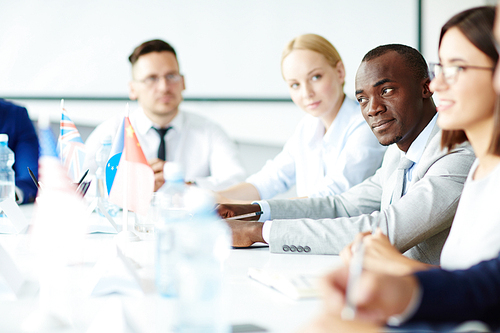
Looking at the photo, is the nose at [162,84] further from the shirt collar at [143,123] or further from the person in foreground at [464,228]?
the person in foreground at [464,228]

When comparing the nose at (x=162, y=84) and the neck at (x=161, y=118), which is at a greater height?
the nose at (x=162, y=84)

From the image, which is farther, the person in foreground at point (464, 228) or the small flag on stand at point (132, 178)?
the small flag on stand at point (132, 178)

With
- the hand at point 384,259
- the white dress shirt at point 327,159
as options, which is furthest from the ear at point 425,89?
the hand at point 384,259

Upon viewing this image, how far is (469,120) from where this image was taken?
108 cm

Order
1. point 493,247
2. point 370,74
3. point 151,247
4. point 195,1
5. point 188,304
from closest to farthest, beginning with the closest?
point 188,304
point 493,247
point 151,247
point 370,74
point 195,1

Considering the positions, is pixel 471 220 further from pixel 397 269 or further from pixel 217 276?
pixel 217 276

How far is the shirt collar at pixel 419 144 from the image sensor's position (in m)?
1.76

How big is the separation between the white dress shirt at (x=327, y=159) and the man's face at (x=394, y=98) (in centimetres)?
64

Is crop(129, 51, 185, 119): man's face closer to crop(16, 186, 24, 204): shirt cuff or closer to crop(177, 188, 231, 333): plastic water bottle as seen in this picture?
A: crop(16, 186, 24, 204): shirt cuff

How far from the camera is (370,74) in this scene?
186 centimetres

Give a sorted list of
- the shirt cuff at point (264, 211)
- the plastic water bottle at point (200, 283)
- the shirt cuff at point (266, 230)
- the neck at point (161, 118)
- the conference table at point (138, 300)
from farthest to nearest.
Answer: the neck at point (161, 118) → the shirt cuff at point (264, 211) → the shirt cuff at point (266, 230) → the conference table at point (138, 300) → the plastic water bottle at point (200, 283)

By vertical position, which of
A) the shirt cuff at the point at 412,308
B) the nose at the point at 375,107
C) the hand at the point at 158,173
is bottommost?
the hand at the point at 158,173

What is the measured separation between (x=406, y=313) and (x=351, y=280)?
110mm

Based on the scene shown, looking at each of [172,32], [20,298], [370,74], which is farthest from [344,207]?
[172,32]
